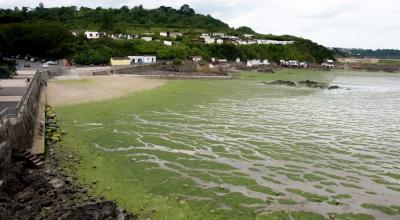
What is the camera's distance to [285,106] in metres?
43.5

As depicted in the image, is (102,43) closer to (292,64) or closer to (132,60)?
(132,60)

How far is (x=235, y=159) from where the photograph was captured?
2180 centimetres

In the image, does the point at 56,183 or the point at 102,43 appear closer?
the point at 56,183

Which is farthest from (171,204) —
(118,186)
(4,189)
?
(4,189)

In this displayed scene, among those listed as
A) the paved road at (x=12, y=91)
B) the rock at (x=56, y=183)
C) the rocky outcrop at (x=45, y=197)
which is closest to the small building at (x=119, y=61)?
the paved road at (x=12, y=91)

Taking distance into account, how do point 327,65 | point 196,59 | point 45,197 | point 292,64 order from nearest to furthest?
point 45,197 < point 196,59 < point 292,64 < point 327,65

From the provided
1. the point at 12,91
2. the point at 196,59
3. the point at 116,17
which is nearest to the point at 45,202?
the point at 12,91

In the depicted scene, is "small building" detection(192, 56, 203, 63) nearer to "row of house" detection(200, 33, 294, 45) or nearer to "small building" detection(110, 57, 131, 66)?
"row of house" detection(200, 33, 294, 45)

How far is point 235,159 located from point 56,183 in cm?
932

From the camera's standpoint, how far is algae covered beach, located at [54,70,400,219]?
50.9 feet

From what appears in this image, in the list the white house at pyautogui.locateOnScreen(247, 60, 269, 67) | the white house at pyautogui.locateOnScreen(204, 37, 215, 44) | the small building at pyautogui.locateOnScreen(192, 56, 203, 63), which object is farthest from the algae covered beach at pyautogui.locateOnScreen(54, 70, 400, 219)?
the white house at pyautogui.locateOnScreen(204, 37, 215, 44)

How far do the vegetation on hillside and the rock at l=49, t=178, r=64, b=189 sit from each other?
6787 cm

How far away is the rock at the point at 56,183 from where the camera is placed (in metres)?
16.3

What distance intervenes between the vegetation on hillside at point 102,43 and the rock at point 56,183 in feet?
223
